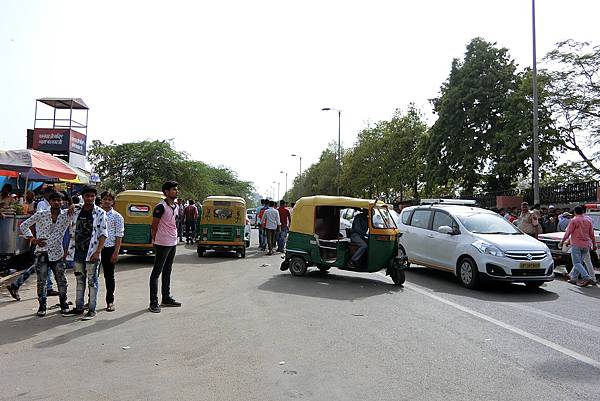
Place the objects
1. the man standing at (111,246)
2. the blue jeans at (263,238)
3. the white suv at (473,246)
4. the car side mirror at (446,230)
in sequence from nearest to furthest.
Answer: the man standing at (111,246) < the white suv at (473,246) < the car side mirror at (446,230) < the blue jeans at (263,238)

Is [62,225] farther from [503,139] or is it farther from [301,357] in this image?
[503,139]

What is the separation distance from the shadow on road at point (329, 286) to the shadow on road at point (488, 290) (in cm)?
96

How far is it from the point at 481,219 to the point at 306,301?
5172 mm

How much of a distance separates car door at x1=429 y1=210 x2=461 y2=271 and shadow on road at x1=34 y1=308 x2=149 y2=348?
6.80 m

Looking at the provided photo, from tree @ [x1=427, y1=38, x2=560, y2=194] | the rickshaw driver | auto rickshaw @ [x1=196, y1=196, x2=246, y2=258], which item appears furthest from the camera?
tree @ [x1=427, y1=38, x2=560, y2=194]

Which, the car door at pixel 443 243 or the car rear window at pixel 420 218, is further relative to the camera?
the car rear window at pixel 420 218

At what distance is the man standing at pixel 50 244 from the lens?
750cm

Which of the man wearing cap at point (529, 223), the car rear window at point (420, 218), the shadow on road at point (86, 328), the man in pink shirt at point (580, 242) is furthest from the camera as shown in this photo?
the man wearing cap at point (529, 223)

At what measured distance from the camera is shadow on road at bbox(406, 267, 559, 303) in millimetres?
9852

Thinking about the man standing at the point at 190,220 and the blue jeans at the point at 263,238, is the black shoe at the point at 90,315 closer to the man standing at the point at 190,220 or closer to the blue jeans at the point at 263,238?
the blue jeans at the point at 263,238

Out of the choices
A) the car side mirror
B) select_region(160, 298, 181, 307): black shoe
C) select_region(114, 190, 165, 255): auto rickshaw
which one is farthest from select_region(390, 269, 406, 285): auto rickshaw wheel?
select_region(114, 190, 165, 255): auto rickshaw

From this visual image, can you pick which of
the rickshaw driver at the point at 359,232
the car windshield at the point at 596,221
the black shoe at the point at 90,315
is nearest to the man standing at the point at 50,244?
the black shoe at the point at 90,315

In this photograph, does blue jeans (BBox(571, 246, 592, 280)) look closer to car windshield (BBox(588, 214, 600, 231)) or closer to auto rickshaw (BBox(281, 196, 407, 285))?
car windshield (BBox(588, 214, 600, 231))

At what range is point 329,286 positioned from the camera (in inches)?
427
